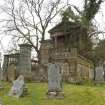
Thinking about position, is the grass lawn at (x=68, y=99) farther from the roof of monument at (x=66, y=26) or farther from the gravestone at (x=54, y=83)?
the roof of monument at (x=66, y=26)

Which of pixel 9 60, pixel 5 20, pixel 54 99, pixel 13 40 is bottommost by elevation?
pixel 54 99

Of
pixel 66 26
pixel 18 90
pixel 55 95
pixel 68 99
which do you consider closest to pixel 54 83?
pixel 55 95

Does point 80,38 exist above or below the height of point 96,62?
above

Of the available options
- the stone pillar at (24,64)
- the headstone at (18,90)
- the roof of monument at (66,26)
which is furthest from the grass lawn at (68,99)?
the roof of monument at (66,26)

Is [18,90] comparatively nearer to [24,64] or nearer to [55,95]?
[55,95]

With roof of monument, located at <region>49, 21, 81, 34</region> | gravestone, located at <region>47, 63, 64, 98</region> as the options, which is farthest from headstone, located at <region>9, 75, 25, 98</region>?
roof of monument, located at <region>49, 21, 81, 34</region>

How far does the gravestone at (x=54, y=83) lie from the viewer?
14.5 metres

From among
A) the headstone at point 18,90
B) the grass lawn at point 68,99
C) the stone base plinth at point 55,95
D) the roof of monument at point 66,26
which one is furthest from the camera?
the roof of monument at point 66,26

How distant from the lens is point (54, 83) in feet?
48.9

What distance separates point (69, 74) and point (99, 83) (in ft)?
9.53

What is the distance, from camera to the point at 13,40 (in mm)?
29188

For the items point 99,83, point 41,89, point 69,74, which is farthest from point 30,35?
point 41,89

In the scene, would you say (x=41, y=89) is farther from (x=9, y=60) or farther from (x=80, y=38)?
(x=80, y=38)

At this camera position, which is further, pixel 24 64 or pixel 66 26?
pixel 66 26
